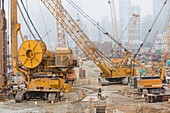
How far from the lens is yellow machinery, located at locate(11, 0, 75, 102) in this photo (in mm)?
23312

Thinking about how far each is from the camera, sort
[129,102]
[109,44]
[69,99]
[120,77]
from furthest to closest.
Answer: [109,44] < [120,77] < [69,99] < [129,102]

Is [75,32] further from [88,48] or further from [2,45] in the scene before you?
[2,45]

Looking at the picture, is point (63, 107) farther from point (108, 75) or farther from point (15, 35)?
point (108, 75)

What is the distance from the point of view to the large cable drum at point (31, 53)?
24.2m

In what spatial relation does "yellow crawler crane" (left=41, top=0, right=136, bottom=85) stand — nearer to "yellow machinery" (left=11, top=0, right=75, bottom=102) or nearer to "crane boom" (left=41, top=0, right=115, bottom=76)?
"crane boom" (left=41, top=0, right=115, bottom=76)

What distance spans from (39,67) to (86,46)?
10.9 metres

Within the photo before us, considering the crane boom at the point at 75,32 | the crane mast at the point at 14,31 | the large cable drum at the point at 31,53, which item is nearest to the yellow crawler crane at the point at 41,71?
the large cable drum at the point at 31,53

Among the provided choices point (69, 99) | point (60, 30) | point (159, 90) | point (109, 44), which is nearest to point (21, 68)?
point (69, 99)

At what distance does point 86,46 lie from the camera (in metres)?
35.1

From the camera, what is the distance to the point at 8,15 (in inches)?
1078

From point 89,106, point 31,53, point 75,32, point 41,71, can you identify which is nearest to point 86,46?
point 75,32

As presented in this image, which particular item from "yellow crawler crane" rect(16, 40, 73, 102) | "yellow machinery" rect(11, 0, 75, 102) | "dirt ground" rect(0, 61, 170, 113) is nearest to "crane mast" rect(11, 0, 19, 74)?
"yellow machinery" rect(11, 0, 75, 102)

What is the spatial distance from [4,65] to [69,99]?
230 inches

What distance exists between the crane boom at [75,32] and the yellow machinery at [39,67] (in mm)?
8134
